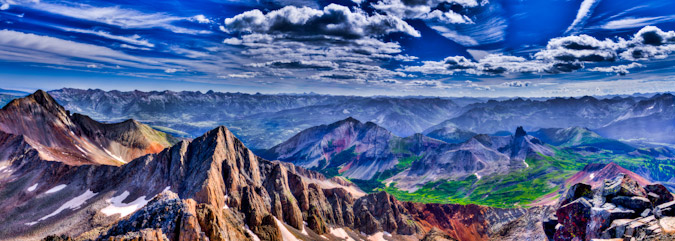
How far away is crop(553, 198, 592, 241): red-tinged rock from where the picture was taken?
58.2 m

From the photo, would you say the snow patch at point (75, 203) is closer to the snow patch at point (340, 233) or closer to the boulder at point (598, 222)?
the snow patch at point (340, 233)

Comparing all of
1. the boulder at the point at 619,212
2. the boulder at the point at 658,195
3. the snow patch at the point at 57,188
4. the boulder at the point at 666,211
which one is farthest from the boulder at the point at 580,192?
the snow patch at the point at 57,188

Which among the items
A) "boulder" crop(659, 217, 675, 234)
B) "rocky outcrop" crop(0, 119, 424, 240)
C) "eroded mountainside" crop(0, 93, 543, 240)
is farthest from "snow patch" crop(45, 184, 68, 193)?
"boulder" crop(659, 217, 675, 234)

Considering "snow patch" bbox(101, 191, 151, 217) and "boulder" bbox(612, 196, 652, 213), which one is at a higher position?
"boulder" bbox(612, 196, 652, 213)

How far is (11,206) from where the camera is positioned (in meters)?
121

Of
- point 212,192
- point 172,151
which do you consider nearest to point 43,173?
point 172,151

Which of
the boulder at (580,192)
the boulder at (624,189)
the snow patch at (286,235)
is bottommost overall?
the snow patch at (286,235)

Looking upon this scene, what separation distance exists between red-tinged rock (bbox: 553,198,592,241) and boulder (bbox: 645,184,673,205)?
8487 millimetres

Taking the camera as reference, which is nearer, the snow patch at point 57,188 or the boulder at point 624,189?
the boulder at point 624,189

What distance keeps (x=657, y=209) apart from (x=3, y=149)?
22629 centimetres

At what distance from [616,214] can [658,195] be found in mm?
12272

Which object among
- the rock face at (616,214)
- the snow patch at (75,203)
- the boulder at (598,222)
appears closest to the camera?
the rock face at (616,214)

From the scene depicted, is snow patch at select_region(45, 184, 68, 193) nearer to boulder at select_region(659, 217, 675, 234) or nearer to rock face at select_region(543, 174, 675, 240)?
rock face at select_region(543, 174, 675, 240)

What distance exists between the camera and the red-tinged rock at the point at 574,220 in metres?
58.2
